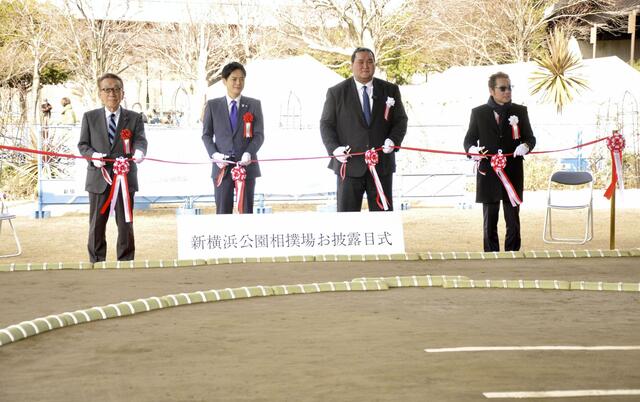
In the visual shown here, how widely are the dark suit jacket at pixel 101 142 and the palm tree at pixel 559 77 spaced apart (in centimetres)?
1308

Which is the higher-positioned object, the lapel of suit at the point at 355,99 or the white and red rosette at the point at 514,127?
the lapel of suit at the point at 355,99

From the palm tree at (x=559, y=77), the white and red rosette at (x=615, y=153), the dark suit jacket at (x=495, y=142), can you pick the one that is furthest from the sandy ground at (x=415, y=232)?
the palm tree at (x=559, y=77)

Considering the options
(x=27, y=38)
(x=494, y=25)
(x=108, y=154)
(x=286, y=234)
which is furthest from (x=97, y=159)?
(x=494, y=25)

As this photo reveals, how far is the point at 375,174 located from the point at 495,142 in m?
0.94

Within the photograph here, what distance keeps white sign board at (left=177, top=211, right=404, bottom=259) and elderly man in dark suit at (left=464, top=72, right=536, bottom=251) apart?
100 centimetres

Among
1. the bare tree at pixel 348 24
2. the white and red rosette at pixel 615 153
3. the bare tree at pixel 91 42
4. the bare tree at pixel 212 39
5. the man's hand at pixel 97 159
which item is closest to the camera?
the man's hand at pixel 97 159

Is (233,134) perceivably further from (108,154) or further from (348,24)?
(348,24)

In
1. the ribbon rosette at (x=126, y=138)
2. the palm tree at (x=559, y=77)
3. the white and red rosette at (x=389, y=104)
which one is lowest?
the ribbon rosette at (x=126, y=138)

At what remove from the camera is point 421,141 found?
14852 millimetres

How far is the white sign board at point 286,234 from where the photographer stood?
211 inches

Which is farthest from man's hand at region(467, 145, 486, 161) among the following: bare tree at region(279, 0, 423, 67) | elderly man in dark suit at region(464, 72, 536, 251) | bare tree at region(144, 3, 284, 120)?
bare tree at region(144, 3, 284, 120)

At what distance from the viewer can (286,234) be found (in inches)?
213

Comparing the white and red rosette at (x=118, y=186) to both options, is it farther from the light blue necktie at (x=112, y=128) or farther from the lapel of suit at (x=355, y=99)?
the lapel of suit at (x=355, y=99)

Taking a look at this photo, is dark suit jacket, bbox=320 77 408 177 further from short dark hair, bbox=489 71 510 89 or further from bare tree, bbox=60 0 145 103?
bare tree, bbox=60 0 145 103
